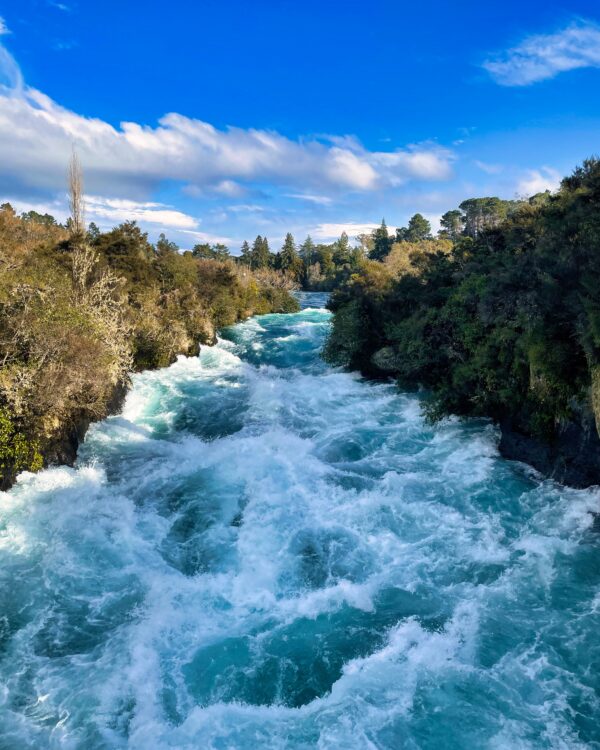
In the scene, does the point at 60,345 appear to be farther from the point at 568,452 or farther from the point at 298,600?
the point at 568,452

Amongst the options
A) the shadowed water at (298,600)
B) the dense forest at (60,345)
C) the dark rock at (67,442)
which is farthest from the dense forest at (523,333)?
the dark rock at (67,442)

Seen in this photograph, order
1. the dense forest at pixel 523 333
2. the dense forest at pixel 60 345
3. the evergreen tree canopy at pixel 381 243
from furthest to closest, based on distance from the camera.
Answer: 1. the evergreen tree canopy at pixel 381 243
2. the dense forest at pixel 60 345
3. the dense forest at pixel 523 333

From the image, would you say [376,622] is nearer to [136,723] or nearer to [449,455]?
[136,723]

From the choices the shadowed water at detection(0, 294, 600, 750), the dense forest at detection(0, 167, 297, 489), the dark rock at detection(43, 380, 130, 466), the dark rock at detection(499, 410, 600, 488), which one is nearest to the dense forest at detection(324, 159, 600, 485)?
the dark rock at detection(499, 410, 600, 488)

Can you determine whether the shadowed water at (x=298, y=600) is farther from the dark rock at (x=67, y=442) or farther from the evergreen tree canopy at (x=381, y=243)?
the evergreen tree canopy at (x=381, y=243)

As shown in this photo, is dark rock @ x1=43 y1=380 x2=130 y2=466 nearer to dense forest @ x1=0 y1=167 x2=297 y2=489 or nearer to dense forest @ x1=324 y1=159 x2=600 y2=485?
dense forest @ x1=0 y1=167 x2=297 y2=489

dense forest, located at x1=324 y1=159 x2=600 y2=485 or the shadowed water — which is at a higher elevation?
dense forest, located at x1=324 y1=159 x2=600 y2=485
